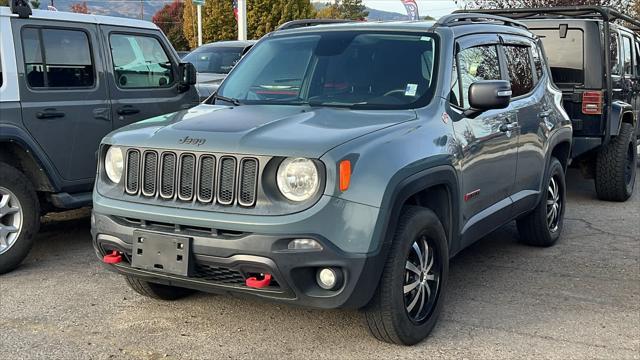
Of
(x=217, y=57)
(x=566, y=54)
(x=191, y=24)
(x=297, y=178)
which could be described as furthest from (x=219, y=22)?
(x=297, y=178)

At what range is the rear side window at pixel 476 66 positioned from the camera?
15.4 ft

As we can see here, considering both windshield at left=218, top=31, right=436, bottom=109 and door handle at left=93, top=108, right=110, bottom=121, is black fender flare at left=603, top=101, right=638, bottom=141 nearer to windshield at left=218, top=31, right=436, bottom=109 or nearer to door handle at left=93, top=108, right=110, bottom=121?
windshield at left=218, top=31, right=436, bottom=109

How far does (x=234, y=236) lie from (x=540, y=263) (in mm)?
3207

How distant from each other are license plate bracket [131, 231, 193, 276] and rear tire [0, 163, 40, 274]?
1.99 meters

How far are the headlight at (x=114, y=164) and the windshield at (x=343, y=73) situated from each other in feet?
3.53

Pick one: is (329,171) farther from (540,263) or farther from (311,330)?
(540,263)

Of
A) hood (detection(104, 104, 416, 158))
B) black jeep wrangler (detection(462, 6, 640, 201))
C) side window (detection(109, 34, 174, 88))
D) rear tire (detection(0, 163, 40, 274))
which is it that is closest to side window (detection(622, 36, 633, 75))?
black jeep wrangler (detection(462, 6, 640, 201))

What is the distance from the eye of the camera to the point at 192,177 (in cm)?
371

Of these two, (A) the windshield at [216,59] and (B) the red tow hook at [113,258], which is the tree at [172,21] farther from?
(B) the red tow hook at [113,258]

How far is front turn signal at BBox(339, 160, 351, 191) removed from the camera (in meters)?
3.46

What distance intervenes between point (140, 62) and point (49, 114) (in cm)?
119

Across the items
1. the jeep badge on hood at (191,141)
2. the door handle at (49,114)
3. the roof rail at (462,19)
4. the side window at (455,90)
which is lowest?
the door handle at (49,114)

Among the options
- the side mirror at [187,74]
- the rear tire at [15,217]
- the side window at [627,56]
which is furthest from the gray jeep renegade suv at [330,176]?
the side window at [627,56]

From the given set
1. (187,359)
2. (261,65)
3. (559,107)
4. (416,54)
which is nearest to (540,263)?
(559,107)
